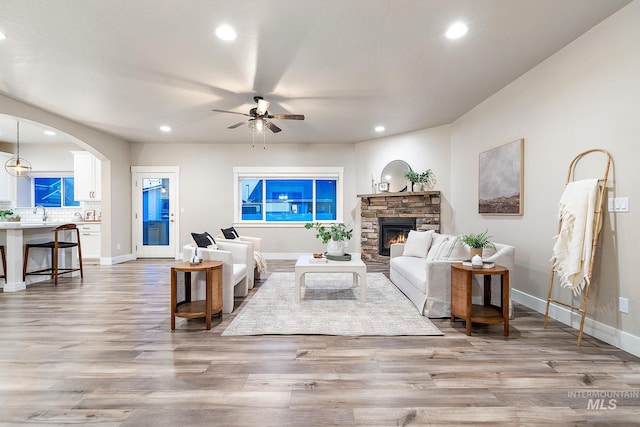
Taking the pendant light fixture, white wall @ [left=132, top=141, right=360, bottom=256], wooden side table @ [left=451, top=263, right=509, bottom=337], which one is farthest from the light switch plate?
the pendant light fixture

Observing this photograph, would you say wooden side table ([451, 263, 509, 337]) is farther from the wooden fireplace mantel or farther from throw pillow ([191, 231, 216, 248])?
throw pillow ([191, 231, 216, 248])

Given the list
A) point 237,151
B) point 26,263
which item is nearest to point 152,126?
point 237,151

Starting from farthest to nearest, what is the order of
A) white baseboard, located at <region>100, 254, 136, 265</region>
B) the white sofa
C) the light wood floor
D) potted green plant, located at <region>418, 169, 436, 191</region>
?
white baseboard, located at <region>100, 254, 136, 265</region>
potted green plant, located at <region>418, 169, 436, 191</region>
the white sofa
the light wood floor

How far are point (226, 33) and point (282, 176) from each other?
14.2 feet

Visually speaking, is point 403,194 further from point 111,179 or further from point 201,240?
point 111,179

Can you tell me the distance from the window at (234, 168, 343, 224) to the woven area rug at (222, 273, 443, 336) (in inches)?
111

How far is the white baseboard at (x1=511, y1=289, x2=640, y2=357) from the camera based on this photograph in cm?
228

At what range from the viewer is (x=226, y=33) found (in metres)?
2.55

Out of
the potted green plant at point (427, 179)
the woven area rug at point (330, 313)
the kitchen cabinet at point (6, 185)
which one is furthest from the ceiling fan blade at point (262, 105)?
the kitchen cabinet at point (6, 185)

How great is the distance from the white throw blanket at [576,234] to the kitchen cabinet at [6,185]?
10.5 meters

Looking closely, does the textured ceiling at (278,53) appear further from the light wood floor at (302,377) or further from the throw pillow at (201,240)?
the light wood floor at (302,377)

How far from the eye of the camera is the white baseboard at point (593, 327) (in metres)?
2.28

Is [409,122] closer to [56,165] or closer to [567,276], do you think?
[567,276]

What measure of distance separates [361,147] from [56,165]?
24.5ft
